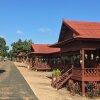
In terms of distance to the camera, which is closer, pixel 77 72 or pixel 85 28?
pixel 77 72

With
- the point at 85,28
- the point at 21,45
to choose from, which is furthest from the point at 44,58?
the point at 21,45

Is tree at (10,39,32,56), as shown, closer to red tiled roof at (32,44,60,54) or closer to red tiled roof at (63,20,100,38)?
red tiled roof at (32,44,60,54)

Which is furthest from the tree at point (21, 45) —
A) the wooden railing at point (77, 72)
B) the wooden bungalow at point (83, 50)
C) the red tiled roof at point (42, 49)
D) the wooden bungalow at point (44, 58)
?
the wooden railing at point (77, 72)

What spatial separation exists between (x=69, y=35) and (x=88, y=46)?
6442 millimetres

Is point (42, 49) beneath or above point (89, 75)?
above

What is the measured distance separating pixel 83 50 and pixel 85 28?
324cm

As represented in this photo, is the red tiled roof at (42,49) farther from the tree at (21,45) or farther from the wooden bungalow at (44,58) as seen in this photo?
the tree at (21,45)

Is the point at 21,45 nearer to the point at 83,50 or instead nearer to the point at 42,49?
the point at 42,49

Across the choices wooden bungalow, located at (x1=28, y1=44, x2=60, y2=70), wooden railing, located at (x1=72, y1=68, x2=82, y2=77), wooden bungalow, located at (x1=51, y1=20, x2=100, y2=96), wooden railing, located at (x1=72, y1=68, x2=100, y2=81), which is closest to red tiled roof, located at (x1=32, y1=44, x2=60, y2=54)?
wooden bungalow, located at (x1=28, y1=44, x2=60, y2=70)

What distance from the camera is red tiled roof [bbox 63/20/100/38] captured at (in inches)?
873

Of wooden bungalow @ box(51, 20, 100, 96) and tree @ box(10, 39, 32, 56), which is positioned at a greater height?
tree @ box(10, 39, 32, 56)

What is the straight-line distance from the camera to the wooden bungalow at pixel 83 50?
21516 mm

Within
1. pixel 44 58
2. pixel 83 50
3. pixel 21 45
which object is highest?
pixel 21 45

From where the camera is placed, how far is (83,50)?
22.1 metres
